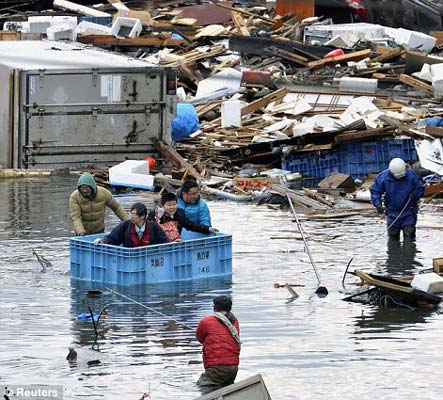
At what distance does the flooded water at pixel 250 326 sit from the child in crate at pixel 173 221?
658mm

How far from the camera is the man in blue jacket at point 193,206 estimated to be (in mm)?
Answer: 18953

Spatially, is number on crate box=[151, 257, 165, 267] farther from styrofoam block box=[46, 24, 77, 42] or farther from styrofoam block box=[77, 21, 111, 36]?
styrofoam block box=[77, 21, 111, 36]

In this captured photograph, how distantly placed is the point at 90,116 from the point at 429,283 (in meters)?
12.0

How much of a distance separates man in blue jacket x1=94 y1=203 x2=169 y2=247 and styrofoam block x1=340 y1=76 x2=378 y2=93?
52.6ft

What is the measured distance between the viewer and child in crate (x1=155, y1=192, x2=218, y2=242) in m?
18.4

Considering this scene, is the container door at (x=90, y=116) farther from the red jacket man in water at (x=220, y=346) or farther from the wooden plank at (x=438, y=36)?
the red jacket man in water at (x=220, y=346)

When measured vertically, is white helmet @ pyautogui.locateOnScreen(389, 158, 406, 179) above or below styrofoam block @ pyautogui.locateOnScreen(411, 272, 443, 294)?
above

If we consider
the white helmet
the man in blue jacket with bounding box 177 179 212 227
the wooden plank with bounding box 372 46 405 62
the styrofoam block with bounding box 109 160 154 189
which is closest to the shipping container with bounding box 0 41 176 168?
the styrofoam block with bounding box 109 160 154 189

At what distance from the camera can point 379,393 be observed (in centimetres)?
1362

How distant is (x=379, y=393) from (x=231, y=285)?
5.16 m

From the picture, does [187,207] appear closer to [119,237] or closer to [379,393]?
[119,237]

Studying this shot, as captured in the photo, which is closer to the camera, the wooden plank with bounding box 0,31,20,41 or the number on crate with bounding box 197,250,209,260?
the number on crate with bounding box 197,250,209,260

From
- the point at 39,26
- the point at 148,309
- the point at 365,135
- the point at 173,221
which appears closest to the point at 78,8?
the point at 39,26
